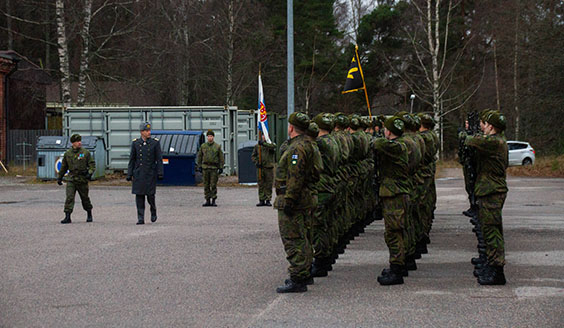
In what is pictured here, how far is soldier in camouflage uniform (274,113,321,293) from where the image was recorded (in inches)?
299

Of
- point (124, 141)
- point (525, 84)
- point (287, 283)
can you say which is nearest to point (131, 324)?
point (287, 283)

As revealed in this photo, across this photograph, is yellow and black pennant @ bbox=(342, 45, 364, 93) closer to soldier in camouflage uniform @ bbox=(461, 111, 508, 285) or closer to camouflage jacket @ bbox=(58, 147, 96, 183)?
camouflage jacket @ bbox=(58, 147, 96, 183)

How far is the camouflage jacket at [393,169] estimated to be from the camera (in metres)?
7.88

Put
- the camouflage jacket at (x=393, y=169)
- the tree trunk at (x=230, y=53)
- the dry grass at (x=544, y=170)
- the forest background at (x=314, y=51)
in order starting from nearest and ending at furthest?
the camouflage jacket at (x=393, y=169) < the dry grass at (x=544, y=170) < the forest background at (x=314, y=51) < the tree trunk at (x=230, y=53)

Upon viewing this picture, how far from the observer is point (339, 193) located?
9688mm

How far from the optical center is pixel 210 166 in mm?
17594

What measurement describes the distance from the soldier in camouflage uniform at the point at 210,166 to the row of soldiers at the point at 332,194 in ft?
25.6

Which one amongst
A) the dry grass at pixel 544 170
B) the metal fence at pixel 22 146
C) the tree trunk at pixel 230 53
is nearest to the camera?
the dry grass at pixel 544 170

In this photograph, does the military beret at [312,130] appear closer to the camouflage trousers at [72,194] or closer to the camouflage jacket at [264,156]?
the camouflage trousers at [72,194]

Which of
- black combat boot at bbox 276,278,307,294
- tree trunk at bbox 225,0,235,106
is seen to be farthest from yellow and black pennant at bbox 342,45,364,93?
tree trunk at bbox 225,0,235,106

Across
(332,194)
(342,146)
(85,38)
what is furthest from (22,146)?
(332,194)

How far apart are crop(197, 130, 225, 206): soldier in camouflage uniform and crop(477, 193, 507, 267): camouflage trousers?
10231 mm

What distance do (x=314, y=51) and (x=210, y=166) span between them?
2999 centimetres

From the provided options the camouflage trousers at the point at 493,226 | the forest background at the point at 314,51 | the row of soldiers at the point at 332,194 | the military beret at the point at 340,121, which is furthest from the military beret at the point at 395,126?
the forest background at the point at 314,51
